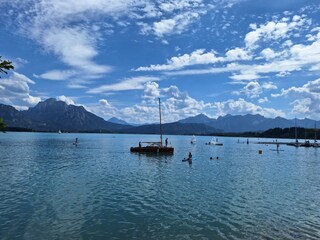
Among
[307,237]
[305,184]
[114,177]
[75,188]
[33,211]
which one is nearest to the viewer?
[307,237]

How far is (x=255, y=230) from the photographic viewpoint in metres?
23.4

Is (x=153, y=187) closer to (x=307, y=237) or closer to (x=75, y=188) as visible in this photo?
(x=75, y=188)

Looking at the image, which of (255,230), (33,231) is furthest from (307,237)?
(33,231)

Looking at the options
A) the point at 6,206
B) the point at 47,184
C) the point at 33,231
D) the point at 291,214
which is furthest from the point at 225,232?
the point at 47,184

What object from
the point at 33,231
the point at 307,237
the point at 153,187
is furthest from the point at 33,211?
the point at 307,237

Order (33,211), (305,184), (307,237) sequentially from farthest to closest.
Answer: (305,184), (33,211), (307,237)

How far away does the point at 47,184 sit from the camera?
40.7 metres

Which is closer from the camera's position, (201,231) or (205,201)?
(201,231)

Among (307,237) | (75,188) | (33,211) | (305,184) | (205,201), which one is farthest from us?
(305,184)

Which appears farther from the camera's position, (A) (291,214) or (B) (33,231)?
(A) (291,214)

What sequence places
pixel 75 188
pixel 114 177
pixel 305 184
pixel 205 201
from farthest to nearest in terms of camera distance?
pixel 114 177
pixel 305 184
pixel 75 188
pixel 205 201

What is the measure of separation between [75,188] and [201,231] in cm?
2122

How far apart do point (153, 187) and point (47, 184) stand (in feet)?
48.6

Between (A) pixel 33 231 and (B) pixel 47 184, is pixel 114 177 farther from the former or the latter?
(A) pixel 33 231
